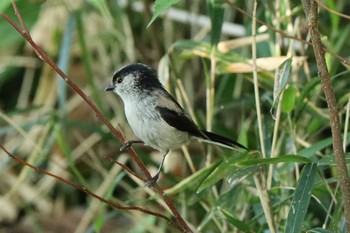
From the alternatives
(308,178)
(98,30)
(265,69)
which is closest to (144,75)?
(265,69)

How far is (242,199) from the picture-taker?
3.26 meters

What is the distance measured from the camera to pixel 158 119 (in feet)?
9.43

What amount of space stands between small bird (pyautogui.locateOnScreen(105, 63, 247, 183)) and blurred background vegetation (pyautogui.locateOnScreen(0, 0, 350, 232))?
6.3 inches

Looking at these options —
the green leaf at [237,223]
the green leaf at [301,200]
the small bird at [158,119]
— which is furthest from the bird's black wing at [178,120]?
the green leaf at [301,200]

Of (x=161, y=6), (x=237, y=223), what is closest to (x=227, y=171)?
(x=237, y=223)

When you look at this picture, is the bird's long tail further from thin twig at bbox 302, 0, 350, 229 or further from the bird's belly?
thin twig at bbox 302, 0, 350, 229

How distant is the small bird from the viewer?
286 centimetres

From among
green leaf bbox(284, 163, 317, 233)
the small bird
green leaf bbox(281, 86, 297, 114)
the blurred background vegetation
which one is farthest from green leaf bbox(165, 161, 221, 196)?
green leaf bbox(284, 163, 317, 233)

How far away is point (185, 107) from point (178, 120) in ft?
4.43

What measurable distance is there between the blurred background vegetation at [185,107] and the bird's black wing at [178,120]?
0.18 metres

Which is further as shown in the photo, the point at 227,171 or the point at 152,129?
the point at 152,129

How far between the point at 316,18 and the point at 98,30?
2.93m

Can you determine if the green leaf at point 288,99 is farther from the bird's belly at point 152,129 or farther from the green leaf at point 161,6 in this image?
the green leaf at point 161,6

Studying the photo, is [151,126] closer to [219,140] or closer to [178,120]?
[178,120]
